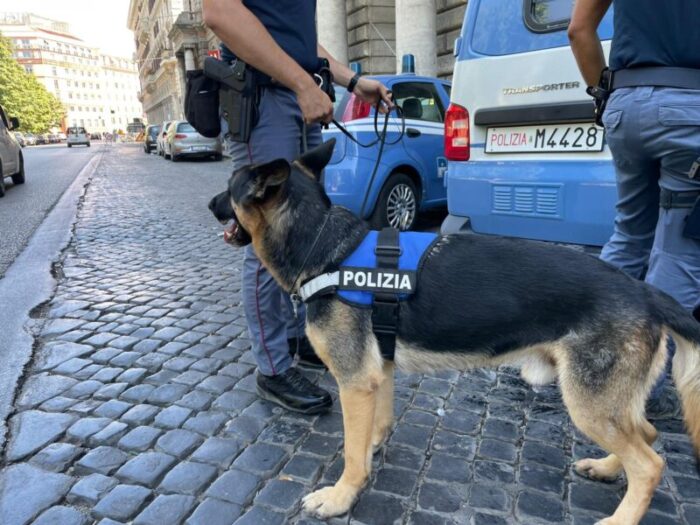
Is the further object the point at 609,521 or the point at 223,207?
the point at 223,207

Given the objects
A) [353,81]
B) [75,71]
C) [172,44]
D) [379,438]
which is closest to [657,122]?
[353,81]

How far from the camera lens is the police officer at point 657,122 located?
2.20 meters

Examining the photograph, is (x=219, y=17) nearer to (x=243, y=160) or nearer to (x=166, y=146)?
(x=243, y=160)

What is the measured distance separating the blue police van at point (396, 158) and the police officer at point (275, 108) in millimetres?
2869

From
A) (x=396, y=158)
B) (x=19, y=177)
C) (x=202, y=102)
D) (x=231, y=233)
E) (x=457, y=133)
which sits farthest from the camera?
(x=19, y=177)

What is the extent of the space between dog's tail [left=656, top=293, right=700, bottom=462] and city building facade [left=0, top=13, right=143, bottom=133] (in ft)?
486

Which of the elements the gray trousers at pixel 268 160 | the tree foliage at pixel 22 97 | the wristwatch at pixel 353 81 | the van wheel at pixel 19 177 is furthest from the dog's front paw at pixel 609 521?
the tree foliage at pixel 22 97

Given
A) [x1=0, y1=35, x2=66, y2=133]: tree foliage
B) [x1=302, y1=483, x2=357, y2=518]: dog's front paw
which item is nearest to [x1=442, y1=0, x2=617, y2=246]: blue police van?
[x1=302, y1=483, x2=357, y2=518]: dog's front paw

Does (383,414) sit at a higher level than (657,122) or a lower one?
lower

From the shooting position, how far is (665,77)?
7.34 feet

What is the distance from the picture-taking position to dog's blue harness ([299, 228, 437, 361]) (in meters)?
2.09

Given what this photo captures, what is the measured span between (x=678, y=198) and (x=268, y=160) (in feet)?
6.52

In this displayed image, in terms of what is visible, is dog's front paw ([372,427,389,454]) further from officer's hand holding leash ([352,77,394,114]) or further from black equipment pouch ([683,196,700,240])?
officer's hand holding leash ([352,77,394,114])

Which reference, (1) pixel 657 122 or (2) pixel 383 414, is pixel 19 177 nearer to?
(2) pixel 383 414
